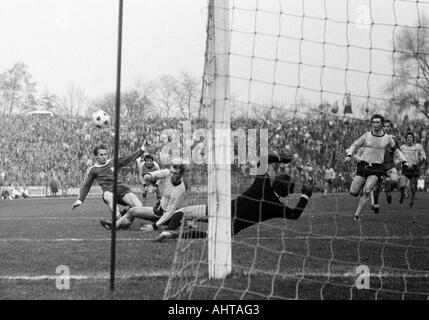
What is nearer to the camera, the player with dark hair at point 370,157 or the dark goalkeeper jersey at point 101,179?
the player with dark hair at point 370,157

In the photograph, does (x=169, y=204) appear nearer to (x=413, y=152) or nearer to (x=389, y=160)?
(x=389, y=160)

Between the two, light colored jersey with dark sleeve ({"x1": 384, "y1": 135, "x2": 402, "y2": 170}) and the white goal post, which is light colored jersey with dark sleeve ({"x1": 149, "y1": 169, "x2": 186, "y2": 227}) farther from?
light colored jersey with dark sleeve ({"x1": 384, "y1": 135, "x2": 402, "y2": 170})

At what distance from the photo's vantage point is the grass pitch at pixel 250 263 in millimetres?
4859

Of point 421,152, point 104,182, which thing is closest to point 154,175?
point 104,182

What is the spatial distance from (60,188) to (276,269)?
27.2 m

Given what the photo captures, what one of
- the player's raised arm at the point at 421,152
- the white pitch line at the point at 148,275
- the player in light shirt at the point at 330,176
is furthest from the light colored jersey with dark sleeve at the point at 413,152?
the player in light shirt at the point at 330,176

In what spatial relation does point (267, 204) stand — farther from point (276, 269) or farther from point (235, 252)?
point (276, 269)

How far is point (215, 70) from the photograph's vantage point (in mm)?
5395

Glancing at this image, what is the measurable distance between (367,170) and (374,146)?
Answer: 1.53 ft

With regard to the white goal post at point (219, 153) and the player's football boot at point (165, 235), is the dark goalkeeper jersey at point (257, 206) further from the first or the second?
the player's football boot at point (165, 235)

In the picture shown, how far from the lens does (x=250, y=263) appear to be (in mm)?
6207

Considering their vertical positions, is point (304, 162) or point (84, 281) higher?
point (304, 162)

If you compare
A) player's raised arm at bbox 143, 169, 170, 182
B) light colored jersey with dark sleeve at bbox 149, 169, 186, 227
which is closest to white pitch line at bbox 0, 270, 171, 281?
light colored jersey with dark sleeve at bbox 149, 169, 186, 227
